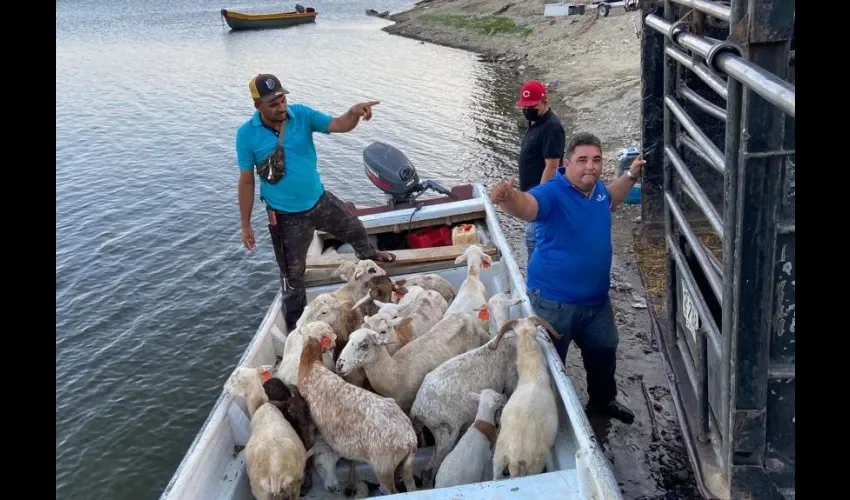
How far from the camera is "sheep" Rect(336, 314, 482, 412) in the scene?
16.6 ft

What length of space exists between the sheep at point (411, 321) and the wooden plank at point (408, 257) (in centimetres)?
110

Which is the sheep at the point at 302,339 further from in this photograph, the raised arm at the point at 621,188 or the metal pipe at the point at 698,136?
the metal pipe at the point at 698,136

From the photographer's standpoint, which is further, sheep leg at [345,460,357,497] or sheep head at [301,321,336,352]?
sheep head at [301,321,336,352]

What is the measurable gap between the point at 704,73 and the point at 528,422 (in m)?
2.39

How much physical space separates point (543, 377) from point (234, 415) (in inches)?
90.5

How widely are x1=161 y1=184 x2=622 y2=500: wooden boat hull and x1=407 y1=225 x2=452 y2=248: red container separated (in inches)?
43.0

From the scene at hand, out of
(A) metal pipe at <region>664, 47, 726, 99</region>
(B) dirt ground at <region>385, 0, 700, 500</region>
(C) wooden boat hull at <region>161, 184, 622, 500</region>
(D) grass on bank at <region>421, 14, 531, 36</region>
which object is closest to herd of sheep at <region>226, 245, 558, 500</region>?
(C) wooden boat hull at <region>161, 184, 622, 500</region>

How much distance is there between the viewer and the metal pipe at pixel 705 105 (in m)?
3.80

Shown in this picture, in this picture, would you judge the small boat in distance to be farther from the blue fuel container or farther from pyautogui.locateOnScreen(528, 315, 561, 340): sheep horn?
pyautogui.locateOnScreen(528, 315, 561, 340): sheep horn

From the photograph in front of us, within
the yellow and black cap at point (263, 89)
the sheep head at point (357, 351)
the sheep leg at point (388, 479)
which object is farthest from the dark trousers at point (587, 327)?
the yellow and black cap at point (263, 89)

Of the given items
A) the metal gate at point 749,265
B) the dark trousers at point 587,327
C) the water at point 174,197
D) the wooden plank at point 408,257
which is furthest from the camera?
the water at point 174,197

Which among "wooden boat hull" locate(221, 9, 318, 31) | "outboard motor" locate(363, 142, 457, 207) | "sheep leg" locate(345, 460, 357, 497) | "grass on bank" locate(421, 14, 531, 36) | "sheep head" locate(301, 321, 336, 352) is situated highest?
"wooden boat hull" locate(221, 9, 318, 31)
